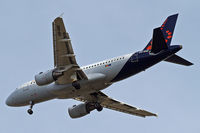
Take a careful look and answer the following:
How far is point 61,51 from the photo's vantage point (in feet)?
122

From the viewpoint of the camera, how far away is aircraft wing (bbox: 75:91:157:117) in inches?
1793

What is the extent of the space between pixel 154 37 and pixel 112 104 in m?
12.9

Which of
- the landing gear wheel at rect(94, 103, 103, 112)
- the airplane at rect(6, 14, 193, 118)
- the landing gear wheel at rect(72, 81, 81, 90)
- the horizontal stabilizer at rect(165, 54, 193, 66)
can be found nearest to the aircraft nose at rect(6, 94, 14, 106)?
the airplane at rect(6, 14, 193, 118)

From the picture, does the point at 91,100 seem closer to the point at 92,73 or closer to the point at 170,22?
the point at 92,73

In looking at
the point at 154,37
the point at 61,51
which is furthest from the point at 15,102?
the point at 154,37

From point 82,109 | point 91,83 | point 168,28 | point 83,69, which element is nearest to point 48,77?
point 91,83

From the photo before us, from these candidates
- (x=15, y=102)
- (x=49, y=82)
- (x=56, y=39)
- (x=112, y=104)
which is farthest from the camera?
(x=112, y=104)

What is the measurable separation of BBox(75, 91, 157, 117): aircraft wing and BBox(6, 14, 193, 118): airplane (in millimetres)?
805

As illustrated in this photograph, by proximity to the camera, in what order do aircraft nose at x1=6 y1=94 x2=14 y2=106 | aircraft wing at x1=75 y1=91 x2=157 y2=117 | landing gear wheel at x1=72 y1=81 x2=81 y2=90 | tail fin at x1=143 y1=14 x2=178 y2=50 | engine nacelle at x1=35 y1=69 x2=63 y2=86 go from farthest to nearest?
aircraft wing at x1=75 y1=91 x2=157 y2=117 < aircraft nose at x1=6 y1=94 x2=14 y2=106 < tail fin at x1=143 y1=14 x2=178 y2=50 < landing gear wheel at x1=72 y1=81 x2=81 y2=90 < engine nacelle at x1=35 y1=69 x2=63 y2=86

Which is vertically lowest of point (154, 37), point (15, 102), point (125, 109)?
point (125, 109)

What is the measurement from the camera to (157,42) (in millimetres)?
38125

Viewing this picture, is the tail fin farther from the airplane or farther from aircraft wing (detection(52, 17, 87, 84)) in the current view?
aircraft wing (detection(52, 17, 87, 84))

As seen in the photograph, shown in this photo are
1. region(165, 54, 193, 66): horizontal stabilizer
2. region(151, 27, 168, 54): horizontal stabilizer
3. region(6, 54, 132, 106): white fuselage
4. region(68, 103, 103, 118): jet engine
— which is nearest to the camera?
region(151, 27, 168, 54): horizontal stabilizer

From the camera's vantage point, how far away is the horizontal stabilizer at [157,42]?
3697 cm
